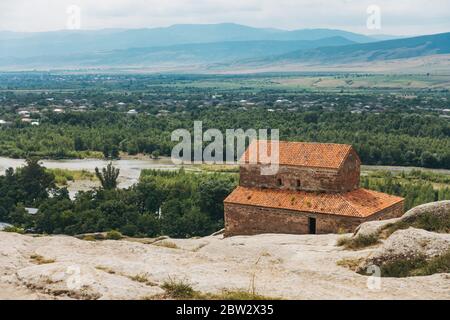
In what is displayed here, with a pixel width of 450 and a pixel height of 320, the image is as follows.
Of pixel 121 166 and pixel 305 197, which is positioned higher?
pixel 305 197

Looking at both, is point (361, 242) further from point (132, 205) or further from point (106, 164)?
point (106, 164)

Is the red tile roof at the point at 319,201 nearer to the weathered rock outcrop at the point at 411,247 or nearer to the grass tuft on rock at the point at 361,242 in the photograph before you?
the grass tuft on rock at the point at 361,242

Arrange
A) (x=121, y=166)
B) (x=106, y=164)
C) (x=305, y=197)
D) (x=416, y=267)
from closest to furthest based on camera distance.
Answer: (x=416, y=267) → (x=305, y=197) → (x=121, y=166) → (x=106, y=164)

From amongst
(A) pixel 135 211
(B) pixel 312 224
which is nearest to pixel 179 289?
(B) pixel 312 224

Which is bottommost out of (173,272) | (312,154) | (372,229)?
(372,229)

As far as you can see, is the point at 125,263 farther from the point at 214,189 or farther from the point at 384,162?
the point at 384,162

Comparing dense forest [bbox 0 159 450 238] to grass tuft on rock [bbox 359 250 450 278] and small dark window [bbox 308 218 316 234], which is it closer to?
small dark window [bbox 308 218 316 234]

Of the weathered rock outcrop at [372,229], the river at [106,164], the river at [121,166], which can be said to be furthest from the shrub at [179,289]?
the river at [106,164]
